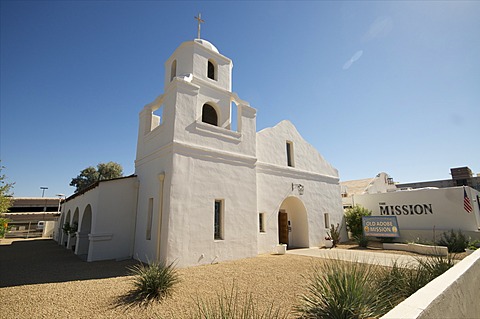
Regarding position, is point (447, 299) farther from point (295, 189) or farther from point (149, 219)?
point (295, 189)

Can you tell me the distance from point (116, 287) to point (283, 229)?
10822 mm

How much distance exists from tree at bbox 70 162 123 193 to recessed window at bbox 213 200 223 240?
105ft

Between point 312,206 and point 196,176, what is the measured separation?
30.4 feet

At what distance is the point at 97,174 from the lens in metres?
38.8

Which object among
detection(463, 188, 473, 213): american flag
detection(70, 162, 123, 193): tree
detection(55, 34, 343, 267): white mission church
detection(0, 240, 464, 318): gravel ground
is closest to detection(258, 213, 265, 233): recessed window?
detection(55, 34, 343, 267): white mission church

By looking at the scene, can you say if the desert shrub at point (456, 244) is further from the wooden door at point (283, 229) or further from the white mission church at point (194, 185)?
the wooden door at point (283, 229)

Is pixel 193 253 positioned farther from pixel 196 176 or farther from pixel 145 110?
pixel 145 110

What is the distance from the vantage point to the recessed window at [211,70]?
12.6 meters

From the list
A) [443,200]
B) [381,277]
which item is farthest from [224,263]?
[443,200]

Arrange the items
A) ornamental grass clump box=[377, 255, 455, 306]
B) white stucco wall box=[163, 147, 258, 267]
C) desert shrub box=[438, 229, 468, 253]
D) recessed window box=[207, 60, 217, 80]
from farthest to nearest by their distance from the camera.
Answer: recessed window box=[207, 60, 217, 80] < desert shrub box=[438, 229, 468, 253] < white stucco wall box=[163, 147, 258, 267] < ornamental grass clump box=[377, 255, 455, 306]

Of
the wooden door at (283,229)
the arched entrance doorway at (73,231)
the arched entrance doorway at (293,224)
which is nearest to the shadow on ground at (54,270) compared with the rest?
the arched entrance doorway at (73,231)

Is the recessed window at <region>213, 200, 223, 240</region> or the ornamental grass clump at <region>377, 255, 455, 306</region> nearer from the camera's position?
the ornamental grass clump at <region>377, 255, 455, 306</region>

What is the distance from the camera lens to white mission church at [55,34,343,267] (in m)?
9.34

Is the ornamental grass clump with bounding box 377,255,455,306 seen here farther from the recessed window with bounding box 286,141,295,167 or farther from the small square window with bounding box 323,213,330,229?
the small square window with bounding box 323,213,330,229
